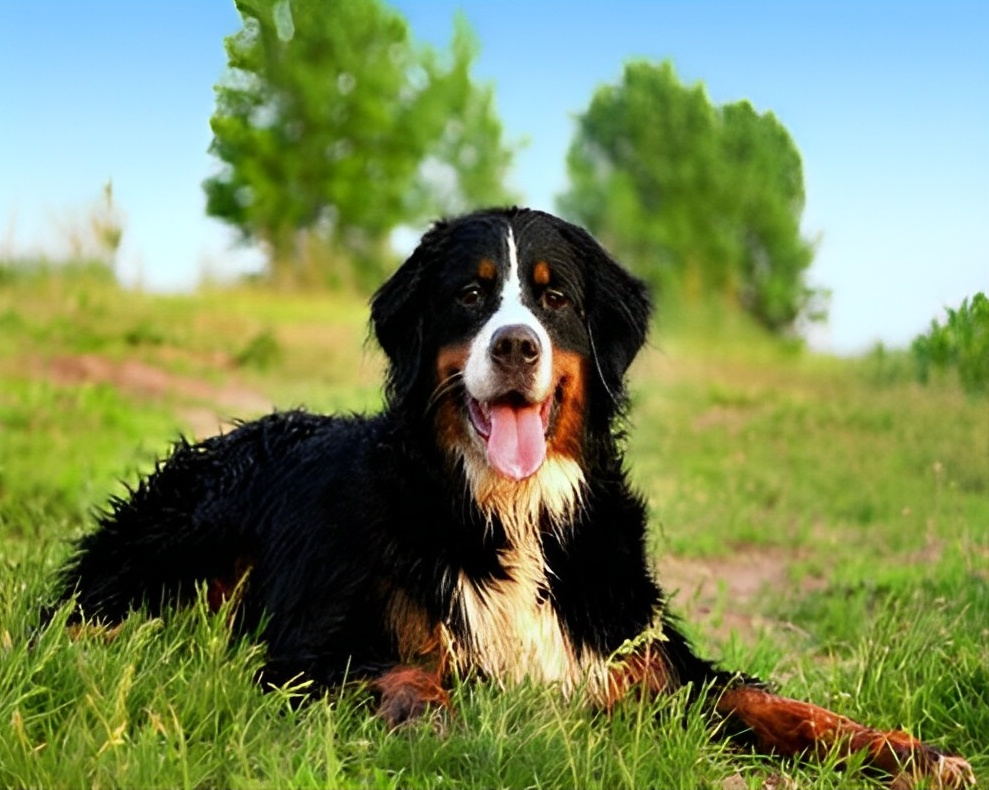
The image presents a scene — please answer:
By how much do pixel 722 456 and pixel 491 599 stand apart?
8.16 meters

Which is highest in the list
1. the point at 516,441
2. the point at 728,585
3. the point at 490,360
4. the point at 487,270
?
the point at 487,270

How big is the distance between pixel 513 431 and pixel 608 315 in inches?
23.1

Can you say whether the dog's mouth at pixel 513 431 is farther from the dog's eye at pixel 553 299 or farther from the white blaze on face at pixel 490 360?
the dog's eye at pixel 553 299

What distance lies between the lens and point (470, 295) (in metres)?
3.92

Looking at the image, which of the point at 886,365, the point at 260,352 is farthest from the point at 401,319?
the point at 260,352

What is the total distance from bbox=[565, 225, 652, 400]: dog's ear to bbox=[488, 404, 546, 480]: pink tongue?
0.36 metres

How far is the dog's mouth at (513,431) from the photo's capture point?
12.6 feet

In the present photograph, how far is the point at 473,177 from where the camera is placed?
531 inches

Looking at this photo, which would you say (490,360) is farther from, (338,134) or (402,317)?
(338,134)

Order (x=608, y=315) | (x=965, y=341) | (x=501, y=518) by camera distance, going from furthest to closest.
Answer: (x=965, y=341)
(x=608, y=315)
(x=501, y=518)

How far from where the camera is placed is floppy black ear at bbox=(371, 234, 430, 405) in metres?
4.12

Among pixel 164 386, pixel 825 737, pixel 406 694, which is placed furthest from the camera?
pixel 164 386

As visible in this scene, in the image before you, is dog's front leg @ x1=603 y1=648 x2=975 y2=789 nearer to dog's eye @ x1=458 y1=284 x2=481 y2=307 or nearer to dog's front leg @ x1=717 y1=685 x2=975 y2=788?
dog's front leg @ x1=717 y1=685 x2=975 y2=788

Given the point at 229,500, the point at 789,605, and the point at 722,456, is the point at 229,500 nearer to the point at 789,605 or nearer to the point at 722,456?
the point at 789,605
